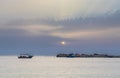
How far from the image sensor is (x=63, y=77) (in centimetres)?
8162

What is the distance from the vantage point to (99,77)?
82500mm

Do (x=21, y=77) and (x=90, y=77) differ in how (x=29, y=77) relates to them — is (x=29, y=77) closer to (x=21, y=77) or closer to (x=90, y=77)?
(x=21, y=77)

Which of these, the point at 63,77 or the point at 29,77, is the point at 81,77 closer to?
the point at 63,77

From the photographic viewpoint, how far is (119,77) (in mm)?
82125

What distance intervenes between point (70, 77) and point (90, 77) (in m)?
4.57

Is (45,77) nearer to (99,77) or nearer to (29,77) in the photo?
(29,77)

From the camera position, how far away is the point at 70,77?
8188 cm

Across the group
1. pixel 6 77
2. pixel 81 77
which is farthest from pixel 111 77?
pixel 6 77

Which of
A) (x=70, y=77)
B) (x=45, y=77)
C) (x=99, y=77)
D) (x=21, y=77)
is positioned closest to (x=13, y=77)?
(x=21, y=77)

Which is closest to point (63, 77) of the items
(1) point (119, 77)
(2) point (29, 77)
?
(2) point (29, 77)

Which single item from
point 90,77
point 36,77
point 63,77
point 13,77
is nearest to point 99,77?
point 90,77

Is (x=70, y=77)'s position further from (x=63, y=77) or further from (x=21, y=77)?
(x=21, y=77)

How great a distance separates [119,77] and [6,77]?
25.7 meters

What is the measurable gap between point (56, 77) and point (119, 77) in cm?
1429
